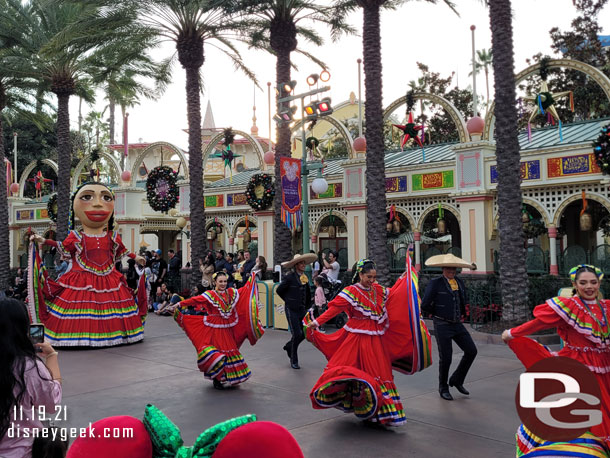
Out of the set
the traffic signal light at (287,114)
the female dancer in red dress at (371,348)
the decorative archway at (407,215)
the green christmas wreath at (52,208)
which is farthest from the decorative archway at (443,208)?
the green christmas wreath at (52,208)

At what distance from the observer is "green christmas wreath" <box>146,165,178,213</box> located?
21562 millimetres

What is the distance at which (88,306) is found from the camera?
427 inches

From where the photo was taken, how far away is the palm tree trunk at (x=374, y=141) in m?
13.6

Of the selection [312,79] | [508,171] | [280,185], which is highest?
[312,79]

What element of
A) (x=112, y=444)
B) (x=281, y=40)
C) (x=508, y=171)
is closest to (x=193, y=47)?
(x=281, y=40)

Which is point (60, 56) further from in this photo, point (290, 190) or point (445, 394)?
point (445, 394)

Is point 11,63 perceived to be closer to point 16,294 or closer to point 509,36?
point 16,294

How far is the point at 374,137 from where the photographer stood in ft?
44.8

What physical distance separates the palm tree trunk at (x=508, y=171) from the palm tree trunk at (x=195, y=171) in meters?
8.77

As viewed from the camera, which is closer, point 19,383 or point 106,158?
point 19,383

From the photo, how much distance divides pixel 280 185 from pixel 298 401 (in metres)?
9.37

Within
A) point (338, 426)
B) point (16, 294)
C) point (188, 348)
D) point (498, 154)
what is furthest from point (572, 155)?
point (16, 294)

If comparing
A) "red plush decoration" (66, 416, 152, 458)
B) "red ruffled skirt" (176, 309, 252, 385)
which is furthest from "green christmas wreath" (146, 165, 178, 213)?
"red plush decoration" (66, 416, 152, 458)

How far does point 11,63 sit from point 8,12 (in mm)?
1839
